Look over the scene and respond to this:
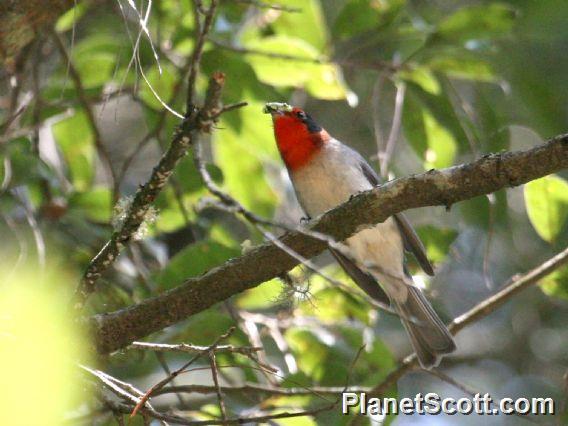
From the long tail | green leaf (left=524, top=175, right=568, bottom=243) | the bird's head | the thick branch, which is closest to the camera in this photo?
the thick branch

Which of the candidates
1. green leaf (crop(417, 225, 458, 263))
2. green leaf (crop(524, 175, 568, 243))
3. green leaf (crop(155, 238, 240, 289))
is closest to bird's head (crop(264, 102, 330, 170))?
green leaf (crop(417, 225, 458, 263))

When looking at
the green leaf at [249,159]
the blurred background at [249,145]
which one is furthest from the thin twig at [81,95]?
the green leaf at [249,159]

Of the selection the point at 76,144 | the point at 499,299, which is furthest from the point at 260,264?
the point at 76,144

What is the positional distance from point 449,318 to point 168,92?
178 centimetres

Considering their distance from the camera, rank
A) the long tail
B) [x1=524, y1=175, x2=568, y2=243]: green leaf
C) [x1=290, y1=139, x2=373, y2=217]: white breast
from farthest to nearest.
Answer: [x1=290, y1=139, x2=373, y2=217]: white breast
the long tail
[x1=524, y1=175, x2=568, y2=243]: green leaf

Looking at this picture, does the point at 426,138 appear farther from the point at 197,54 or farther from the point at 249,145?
the point at 197,54

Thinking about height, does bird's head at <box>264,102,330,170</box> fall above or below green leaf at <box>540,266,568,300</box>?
above

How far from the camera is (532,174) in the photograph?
252cm

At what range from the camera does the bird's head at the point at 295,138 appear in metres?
4.68

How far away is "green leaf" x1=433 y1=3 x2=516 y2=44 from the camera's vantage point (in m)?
4.06

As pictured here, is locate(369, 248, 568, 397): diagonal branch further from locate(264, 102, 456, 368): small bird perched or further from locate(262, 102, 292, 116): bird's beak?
locate(262, 102, 292, 116): bird's beak

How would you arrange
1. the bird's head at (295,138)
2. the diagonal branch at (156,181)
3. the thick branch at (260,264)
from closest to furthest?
the diagonal branch at (156,181) < the thick branch at (260,264) < the bird's head at (295,138)

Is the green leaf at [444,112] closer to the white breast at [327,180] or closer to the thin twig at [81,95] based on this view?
the white breast at [327,180]

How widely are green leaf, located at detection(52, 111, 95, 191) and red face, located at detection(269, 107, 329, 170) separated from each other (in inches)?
39.0
